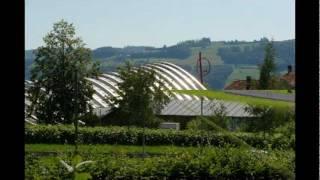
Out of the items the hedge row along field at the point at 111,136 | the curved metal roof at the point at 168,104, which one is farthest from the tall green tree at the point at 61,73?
the curved metal roof at the point at 168,104

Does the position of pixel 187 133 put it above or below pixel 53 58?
below

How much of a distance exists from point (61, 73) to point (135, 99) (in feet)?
13.0

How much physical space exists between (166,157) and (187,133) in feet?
8.20

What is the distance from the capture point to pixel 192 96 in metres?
9.94

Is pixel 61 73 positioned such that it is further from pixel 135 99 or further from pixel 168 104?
pixel 168 104

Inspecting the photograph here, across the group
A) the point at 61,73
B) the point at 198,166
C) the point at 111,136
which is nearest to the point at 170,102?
the point at 111,136

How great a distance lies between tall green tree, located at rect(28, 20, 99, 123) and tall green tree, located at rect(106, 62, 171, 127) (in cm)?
91

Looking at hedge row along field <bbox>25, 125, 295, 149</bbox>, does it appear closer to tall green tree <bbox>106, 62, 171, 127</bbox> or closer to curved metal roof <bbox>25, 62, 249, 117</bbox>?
tall green tree <bbox>106, 62, 171, 127</bbox>

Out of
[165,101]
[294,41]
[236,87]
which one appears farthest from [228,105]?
[294,41]

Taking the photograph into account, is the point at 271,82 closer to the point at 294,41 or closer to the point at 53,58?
the point at 53,58

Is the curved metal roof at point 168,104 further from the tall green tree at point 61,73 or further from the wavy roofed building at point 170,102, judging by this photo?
the tall green tree at point 61,73

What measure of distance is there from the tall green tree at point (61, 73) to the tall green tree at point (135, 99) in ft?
2.99

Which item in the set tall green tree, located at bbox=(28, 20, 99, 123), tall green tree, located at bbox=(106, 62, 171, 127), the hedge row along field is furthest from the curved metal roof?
tall green tree, located at bbox=(28, 20, 99, 123)

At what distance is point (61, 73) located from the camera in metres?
2.76
